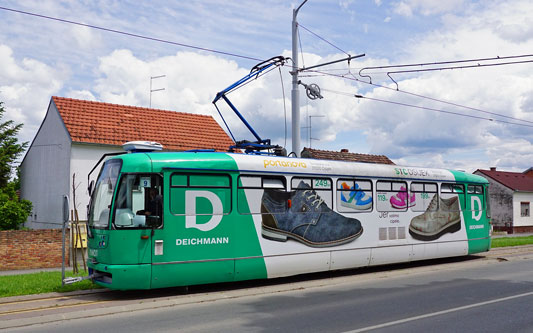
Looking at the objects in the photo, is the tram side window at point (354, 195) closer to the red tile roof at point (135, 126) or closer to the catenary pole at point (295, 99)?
the catenary pole at point (295, 99)

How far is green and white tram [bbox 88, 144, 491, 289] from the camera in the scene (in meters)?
10.1

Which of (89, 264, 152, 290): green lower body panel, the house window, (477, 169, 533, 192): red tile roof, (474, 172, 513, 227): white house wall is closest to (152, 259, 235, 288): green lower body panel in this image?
(89, 264, 152, 290): green lower body panel

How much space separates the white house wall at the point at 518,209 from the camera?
4647 cm

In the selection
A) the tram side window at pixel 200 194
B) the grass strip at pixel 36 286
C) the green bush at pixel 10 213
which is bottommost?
the grass strip at pixel 36 286

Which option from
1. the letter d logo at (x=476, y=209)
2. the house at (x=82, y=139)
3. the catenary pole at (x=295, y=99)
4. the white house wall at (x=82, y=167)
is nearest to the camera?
the catenary pole at (x=295, y=99)

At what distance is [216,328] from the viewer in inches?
296

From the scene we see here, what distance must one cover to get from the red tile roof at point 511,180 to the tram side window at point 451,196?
33.3m

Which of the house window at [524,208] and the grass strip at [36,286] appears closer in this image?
the grass strip at [36,286]

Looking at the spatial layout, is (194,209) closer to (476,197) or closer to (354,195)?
(354,195)

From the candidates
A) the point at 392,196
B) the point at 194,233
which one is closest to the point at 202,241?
the point at 194,233

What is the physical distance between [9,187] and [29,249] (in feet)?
21.6

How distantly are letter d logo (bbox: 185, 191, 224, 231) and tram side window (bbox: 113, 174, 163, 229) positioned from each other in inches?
23.6

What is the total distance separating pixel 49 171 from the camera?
72.7 feet

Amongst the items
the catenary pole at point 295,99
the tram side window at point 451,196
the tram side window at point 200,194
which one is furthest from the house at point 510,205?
the tram side window at point 200,194
